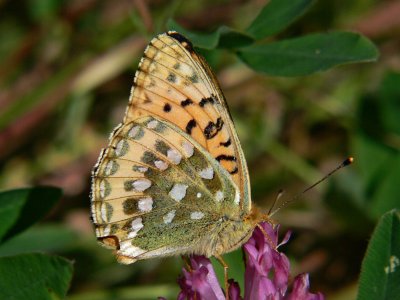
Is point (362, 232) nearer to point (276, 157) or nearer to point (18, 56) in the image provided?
point (276, 157)

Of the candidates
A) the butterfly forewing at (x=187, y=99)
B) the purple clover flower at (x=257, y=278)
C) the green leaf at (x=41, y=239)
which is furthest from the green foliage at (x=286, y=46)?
the green leaf at (x=41, y=239)

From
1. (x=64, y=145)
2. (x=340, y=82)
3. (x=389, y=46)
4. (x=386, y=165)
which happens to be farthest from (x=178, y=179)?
(x=389, y=46)

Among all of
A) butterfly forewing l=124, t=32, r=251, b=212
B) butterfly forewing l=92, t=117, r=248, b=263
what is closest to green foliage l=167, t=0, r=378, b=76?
butterfly forewing l=124, t=32, r=251, b=212

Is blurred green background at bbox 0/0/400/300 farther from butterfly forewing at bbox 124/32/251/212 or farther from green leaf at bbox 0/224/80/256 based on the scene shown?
butterfly forewing at bbox 124/32/251/212

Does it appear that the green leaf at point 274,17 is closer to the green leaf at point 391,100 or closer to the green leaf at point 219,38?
the green leaf at point 219,38

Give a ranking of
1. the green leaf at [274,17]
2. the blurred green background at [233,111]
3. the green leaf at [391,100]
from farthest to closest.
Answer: the blurred green background at [233,111] < the green leaf at [391,100] < the green leaf at [274,17]

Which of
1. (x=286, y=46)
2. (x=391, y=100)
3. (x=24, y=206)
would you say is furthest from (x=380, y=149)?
(x=24, y=206)
